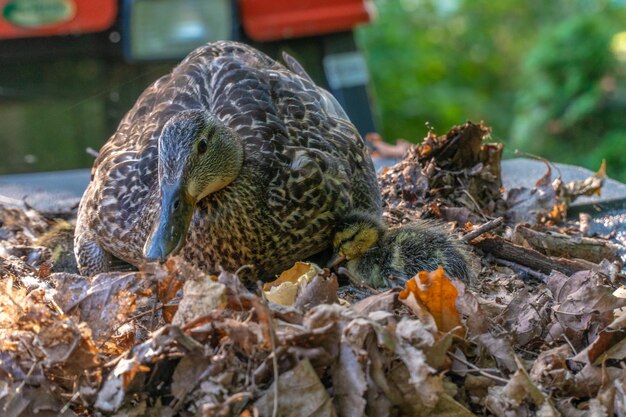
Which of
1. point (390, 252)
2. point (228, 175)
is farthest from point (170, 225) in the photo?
point (390, 252)

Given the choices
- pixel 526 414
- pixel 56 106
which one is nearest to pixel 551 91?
pixel 56 106

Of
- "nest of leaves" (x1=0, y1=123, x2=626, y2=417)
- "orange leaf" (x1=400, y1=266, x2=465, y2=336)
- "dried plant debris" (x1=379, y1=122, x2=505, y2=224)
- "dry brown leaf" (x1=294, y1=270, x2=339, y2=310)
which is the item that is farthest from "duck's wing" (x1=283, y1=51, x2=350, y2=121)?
"orange leaf" (x1=400, y1=266, x2=465, y2=336)

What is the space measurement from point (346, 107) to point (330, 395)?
4391 millimetres

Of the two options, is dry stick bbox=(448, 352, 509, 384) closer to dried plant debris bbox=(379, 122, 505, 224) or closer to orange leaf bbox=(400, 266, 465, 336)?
orange leaf bbox=(400, 266, 465, 336)

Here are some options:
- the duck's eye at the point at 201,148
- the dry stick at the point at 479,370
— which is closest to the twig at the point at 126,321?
the duck's eye at the point at 201,148

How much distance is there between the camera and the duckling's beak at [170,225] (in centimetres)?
353

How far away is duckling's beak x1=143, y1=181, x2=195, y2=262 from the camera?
353 centimetres

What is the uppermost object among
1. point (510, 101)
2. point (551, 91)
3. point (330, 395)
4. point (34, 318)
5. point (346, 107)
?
point (34, 318)

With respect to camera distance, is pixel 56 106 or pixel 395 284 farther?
pixel 56 106

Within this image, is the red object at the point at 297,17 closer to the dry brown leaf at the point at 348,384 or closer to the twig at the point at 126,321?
the twig at the point at 126,321

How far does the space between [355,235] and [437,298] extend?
2.77 feet

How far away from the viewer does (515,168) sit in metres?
5.87

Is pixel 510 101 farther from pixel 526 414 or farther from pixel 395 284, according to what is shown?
pixel 526 414

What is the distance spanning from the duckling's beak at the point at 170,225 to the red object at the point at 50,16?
345 centimetres
